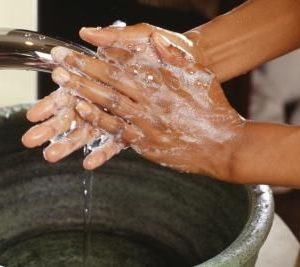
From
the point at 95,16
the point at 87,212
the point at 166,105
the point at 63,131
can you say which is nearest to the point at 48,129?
the point at 63,131

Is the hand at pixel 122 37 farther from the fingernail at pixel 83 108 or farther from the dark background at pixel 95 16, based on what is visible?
the dark background at pixel 95 16

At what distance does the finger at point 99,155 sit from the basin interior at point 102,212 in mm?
116

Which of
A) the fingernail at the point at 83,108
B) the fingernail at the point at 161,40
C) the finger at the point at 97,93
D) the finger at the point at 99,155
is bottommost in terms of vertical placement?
the finger at the point at 99,155

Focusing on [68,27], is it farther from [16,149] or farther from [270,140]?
[270,140]

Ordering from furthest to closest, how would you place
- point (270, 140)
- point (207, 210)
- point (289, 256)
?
point (289, 256)
point (207, 210)
point (270, 140)

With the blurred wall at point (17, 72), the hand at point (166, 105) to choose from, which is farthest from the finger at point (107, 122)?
the blurred wall at point (17, 72)

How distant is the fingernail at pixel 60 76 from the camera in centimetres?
70

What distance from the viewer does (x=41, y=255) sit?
0.91 m

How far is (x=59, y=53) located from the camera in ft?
2.27

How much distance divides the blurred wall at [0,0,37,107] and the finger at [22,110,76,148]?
1.09 feet

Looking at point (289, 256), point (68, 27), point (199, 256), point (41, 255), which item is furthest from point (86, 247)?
point (68, 27)

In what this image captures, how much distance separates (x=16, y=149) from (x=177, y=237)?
0.75ft

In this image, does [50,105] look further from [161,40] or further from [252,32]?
[252,32]

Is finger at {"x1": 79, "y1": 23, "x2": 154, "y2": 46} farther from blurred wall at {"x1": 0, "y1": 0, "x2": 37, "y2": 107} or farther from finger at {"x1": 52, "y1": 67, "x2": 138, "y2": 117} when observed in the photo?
blurred wall at {"x1": 0, "y1": 0, "x2": 37, "y2": 107}
